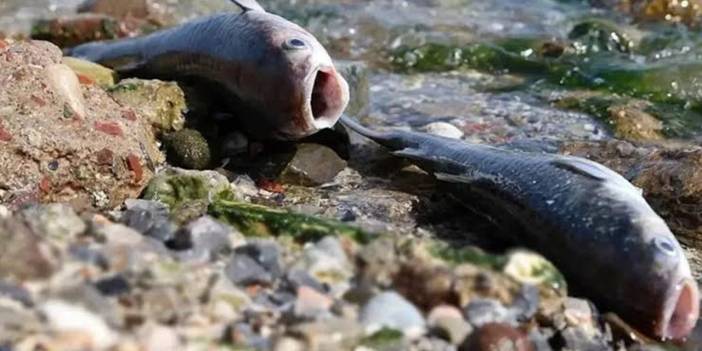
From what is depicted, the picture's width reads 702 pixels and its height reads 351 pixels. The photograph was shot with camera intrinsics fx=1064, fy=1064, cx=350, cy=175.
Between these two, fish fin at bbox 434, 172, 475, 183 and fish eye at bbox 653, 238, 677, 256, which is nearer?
fish eye at bbox 653, 238, 677, 256

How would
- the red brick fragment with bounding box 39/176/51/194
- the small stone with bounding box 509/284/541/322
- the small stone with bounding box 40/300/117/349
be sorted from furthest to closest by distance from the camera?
the red brick fragment with bounding box 39/176/51/194, the small stone with bounding box 509/284/541/322, the small stone with bounding box 40/300/117/349

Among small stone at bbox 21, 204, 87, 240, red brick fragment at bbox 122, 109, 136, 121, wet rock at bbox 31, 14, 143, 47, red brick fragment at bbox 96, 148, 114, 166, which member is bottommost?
wet rock at bbox 31, 14, 143, 47

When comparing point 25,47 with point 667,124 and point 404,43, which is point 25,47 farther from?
point 404,43

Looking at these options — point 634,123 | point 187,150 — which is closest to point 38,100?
point 187,150

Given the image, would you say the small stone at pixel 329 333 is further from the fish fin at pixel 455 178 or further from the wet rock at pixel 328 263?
the fish fin at pixel 455 178

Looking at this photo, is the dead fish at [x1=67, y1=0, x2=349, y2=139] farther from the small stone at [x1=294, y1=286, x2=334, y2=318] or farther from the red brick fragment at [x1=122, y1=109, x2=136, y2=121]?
the small stone at [x1=294, y1=286, x2=334, y2=318]

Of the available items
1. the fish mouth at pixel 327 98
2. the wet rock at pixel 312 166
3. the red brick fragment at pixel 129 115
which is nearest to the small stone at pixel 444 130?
the wet rock at pixel 312 166

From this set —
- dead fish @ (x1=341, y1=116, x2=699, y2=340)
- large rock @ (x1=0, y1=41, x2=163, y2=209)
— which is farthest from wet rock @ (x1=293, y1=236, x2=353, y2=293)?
large rock @ (x1=0, y1=41, x2=163, y2=209)

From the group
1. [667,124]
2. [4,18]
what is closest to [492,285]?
[667,124]
